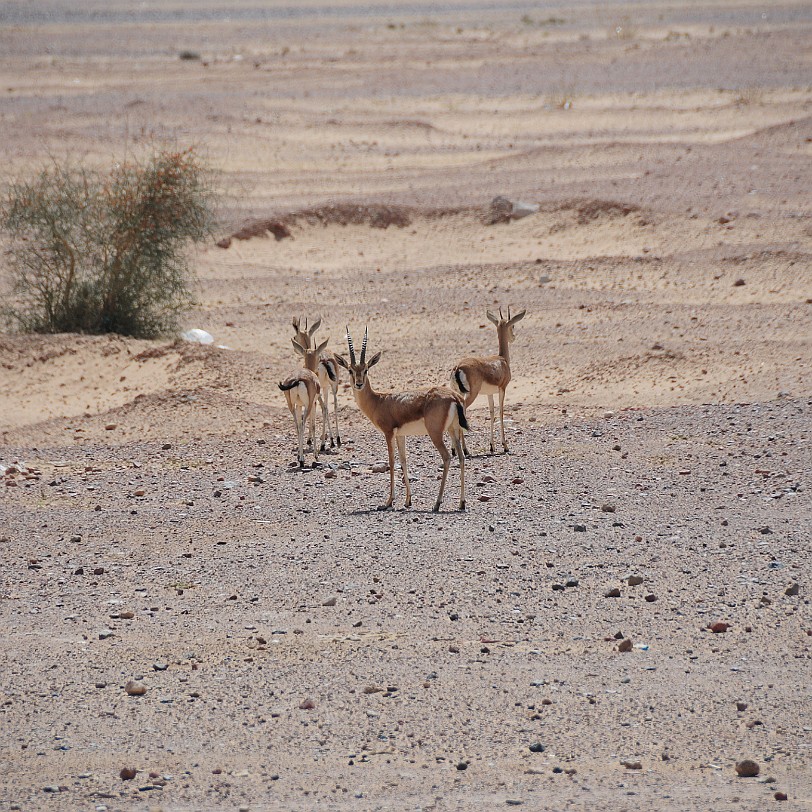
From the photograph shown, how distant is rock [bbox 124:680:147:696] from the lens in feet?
27.6

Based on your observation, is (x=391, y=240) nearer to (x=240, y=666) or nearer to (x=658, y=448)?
(x=658, y=448)

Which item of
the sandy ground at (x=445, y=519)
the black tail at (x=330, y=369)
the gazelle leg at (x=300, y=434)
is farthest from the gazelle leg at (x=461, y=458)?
the black tail at (x=330, y=369)

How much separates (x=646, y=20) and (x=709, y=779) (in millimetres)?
92941

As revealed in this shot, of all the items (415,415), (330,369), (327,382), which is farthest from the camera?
(327,382)

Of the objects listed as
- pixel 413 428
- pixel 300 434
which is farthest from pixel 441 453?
pixel 300 434

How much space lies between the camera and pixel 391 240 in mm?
29578

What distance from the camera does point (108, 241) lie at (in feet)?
71.8

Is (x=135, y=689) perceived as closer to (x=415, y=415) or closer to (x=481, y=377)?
(x=415, y=415)

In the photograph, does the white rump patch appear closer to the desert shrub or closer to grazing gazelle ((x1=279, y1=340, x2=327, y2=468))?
grazing gazelle ((x1=279, y1=340, x2=327, y2=468))

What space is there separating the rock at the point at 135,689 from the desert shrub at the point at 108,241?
1396 cm

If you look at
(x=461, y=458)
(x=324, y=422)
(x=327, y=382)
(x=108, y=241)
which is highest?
(x=108, y=241)

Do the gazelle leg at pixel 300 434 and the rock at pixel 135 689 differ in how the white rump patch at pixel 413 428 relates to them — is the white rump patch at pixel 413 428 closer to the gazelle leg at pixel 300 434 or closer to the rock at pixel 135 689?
→ the gazelle leg at pixel 300 434

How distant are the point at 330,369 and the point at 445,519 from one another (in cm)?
430

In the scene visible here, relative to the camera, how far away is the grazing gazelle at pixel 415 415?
1244cm
